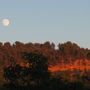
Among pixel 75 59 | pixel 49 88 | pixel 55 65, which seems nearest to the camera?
pixel 49 88

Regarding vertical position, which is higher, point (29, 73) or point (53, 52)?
point (53, 52)

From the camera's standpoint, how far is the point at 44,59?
33812mm

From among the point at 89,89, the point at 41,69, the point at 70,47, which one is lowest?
the point at 89,89

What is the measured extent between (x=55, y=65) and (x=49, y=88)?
63013 millimetres

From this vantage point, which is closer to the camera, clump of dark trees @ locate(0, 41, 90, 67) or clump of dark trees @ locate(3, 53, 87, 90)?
clump of dark trees @ locate(3, 53, 87, 90)

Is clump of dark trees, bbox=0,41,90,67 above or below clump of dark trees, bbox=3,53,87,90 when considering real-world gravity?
above

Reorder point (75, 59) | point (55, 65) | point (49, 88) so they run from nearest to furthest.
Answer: point (49, 88), point (55, 65), point (75, 59)

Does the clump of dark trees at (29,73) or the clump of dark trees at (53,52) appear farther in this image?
the clump of dark trees at (53,52)

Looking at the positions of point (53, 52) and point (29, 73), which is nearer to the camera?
point (29, 73)

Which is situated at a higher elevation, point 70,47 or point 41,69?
point 70,47

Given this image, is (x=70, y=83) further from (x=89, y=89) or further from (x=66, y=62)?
(x=66, y=62)

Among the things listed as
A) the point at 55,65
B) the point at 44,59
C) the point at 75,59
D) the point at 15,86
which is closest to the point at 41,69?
the point at 44,59

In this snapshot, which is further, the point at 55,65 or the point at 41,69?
the point at 55,65

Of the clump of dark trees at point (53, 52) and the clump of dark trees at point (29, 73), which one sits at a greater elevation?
the clump of dark trees at point (53, 52)
